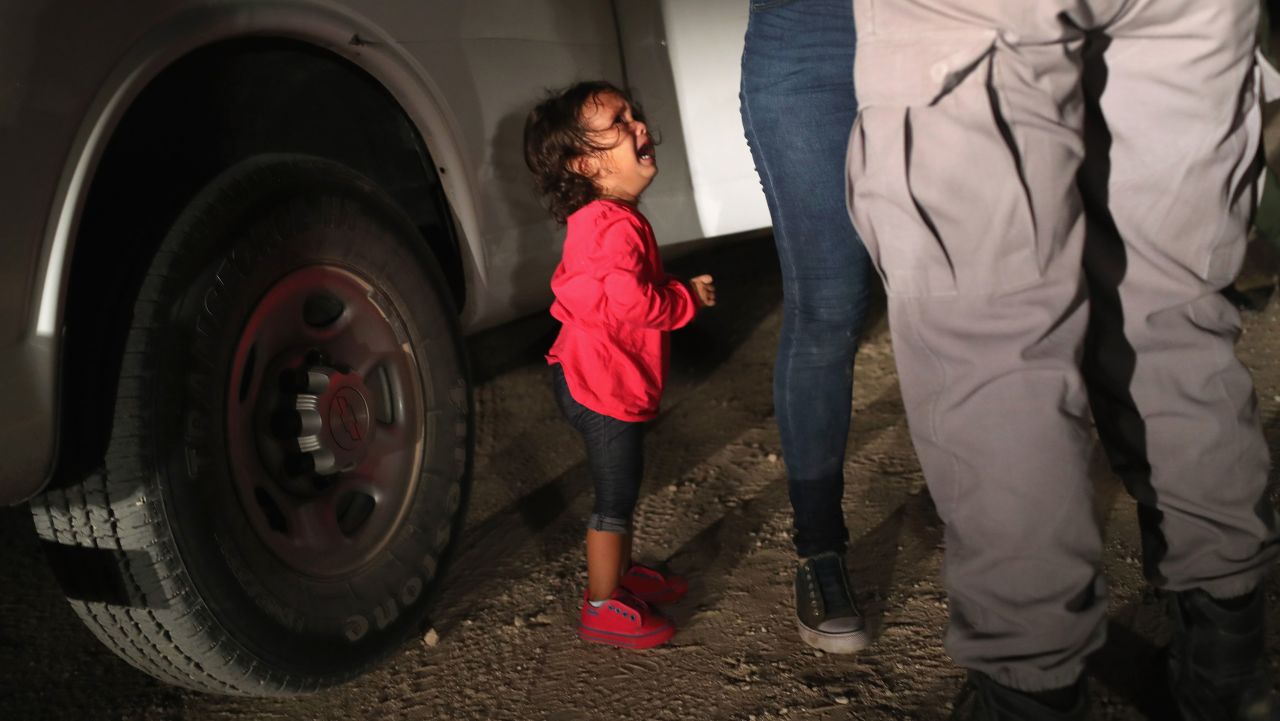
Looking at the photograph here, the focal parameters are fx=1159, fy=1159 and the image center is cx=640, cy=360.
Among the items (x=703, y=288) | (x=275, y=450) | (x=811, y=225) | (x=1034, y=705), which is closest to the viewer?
(x=1034, y=705)

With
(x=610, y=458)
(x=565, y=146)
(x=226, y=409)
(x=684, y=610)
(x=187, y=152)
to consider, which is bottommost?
(x=684, y=610)

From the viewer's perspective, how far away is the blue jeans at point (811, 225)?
1.88m

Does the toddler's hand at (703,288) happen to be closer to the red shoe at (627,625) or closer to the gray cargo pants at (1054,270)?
the red shoe at (627,625)

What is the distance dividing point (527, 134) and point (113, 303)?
0.91 meters

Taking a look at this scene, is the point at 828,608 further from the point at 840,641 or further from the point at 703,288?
the point at 703,288

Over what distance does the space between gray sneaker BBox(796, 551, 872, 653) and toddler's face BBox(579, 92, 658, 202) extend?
82cm

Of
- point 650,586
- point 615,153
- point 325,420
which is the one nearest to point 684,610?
point 650,586

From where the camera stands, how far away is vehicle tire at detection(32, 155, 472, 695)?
6.06 feet

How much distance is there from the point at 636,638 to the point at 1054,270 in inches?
46.6

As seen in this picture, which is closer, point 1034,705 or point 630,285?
point 1034,705

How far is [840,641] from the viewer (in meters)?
2.14

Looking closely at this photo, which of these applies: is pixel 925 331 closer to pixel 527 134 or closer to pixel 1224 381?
pixel 1224 381

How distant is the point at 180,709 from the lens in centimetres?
225

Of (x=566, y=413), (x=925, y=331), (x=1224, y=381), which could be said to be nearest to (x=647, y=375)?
(x=566, y=413)
